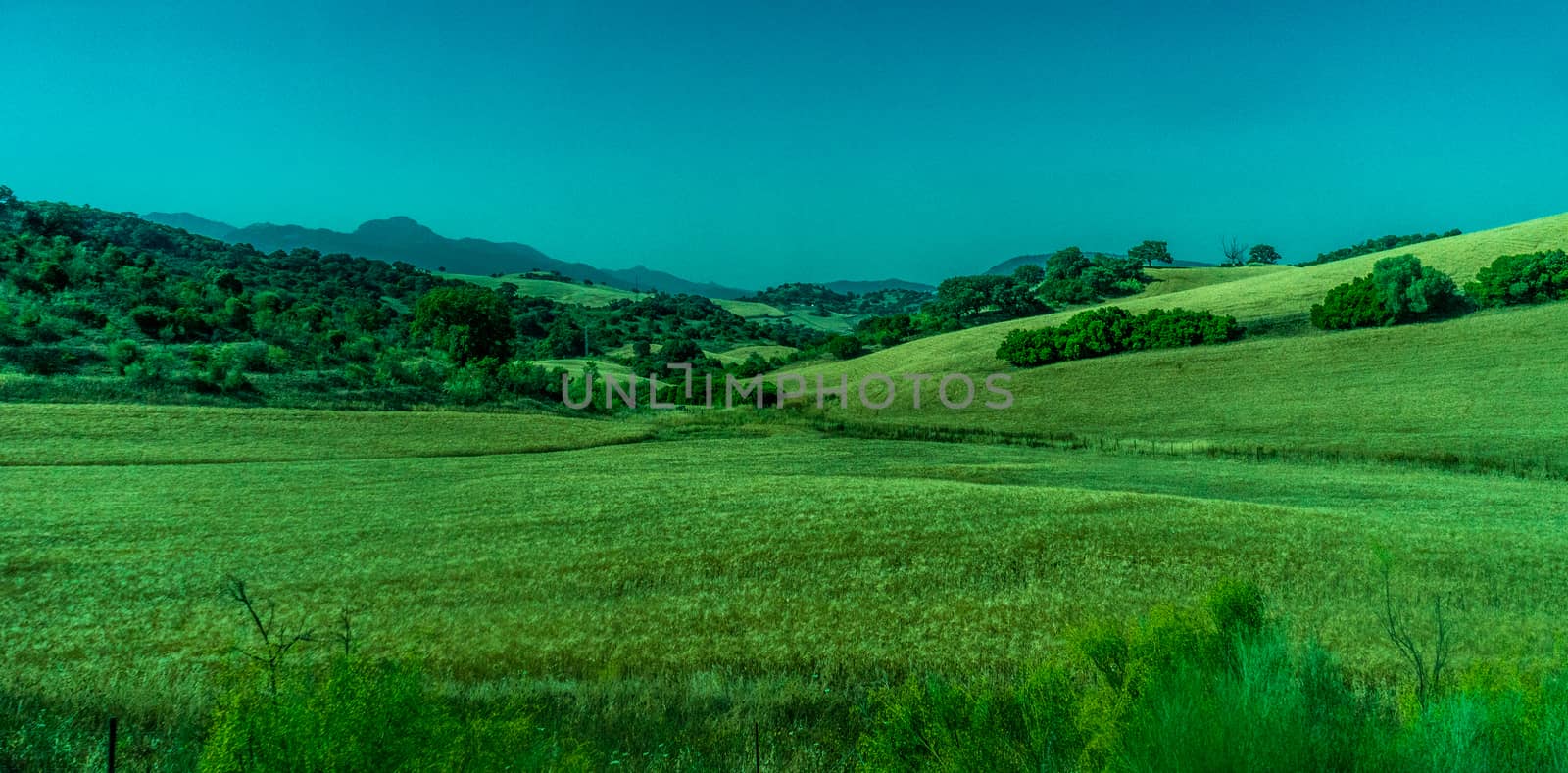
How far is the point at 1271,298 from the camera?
6644 cm

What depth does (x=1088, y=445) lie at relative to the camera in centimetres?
4375

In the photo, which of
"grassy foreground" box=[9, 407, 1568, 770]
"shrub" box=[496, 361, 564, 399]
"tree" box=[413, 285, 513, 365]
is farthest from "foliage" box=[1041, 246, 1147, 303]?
"grassy foreground" box=[9, 407, 1568, 770]

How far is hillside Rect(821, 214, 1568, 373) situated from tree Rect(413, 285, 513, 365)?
35.4 meters

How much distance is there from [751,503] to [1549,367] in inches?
1754

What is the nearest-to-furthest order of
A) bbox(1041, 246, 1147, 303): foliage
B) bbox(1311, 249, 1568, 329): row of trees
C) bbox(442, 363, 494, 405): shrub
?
bbox(1311, 249, 1568, 329): row of trees → bbox(442, 363, 494, 405): shrub → bbox(1041, 246, 1147, 303): foliage

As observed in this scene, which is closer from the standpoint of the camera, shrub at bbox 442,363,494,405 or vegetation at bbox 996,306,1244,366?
shrub at bbox 442,363,494,405

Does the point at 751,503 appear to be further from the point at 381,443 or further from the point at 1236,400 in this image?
the point at 1236,400

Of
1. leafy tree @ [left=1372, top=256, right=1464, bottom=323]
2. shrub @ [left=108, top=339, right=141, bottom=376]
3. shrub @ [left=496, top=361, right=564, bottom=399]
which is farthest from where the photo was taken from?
shrub @ [left=496, top=361, right=564, bottom=399]

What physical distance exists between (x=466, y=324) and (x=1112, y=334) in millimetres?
57117

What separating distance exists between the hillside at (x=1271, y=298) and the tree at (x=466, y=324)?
3539 centimetres

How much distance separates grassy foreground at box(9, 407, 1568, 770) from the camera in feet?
25.1

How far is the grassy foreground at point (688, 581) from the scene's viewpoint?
25.1 ft

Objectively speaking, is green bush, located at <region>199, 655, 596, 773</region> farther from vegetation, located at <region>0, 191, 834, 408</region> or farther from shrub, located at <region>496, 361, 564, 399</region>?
shrub, located at <region>496, 361, 564, 399</region>

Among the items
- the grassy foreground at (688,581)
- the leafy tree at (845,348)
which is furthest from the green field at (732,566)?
the leafy tree at (845,348)
